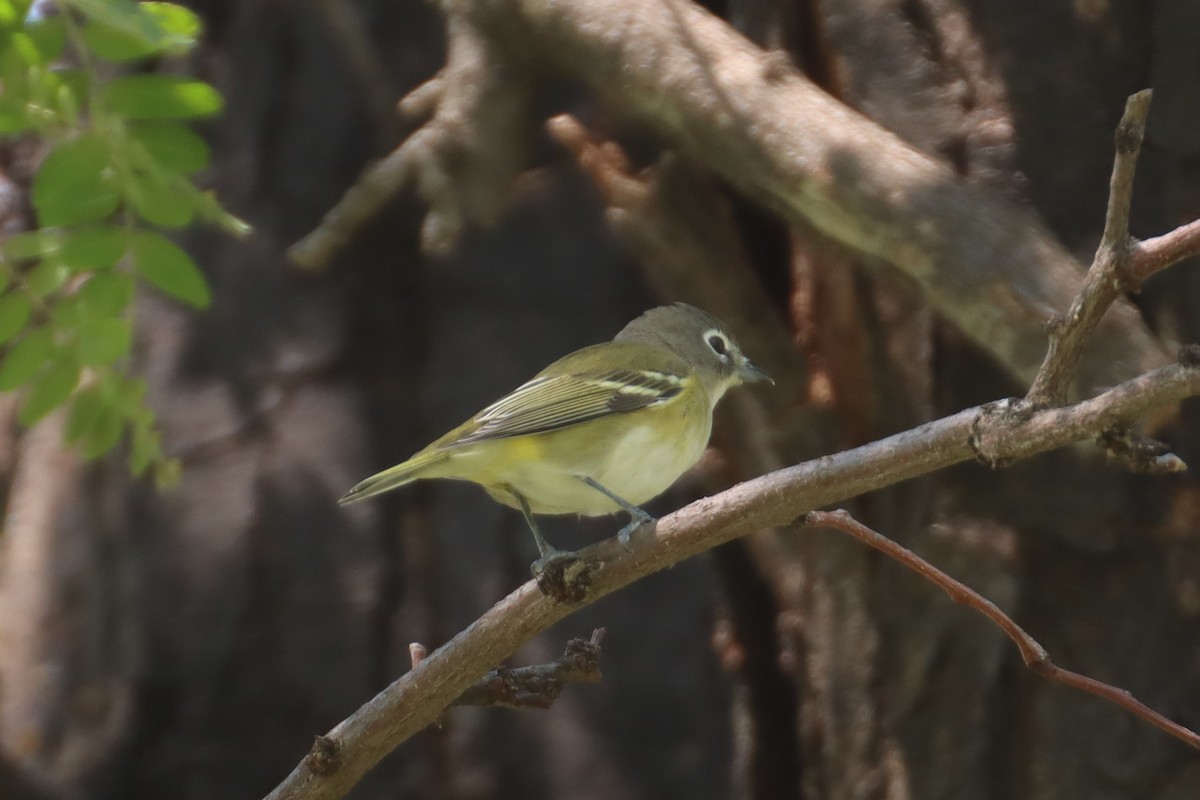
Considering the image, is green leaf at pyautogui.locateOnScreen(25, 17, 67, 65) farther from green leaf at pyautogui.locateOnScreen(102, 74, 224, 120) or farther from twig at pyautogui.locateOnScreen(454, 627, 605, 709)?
twig at pyautogui.locateOnScreen(454, 627, 605, 709)

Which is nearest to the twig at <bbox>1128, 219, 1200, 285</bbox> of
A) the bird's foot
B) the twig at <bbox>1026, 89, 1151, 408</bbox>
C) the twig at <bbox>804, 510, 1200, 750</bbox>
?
the twig at <bbox>1026, 89, 1151, 408</bbox>

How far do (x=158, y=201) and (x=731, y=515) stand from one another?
1331mm

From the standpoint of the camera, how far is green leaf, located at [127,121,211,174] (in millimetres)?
2291

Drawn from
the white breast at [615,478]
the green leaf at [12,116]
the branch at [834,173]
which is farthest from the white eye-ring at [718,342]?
the green leaf at [12,116]

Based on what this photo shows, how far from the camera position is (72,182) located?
226 centimetres

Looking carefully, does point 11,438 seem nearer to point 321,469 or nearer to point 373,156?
point 321,469

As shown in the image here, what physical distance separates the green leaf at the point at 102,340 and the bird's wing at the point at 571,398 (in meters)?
0.66

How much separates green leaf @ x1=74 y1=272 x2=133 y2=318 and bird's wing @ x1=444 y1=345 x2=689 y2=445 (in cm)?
70

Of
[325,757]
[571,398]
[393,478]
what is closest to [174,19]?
[393,478]

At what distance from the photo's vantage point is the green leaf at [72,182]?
2.25 metres

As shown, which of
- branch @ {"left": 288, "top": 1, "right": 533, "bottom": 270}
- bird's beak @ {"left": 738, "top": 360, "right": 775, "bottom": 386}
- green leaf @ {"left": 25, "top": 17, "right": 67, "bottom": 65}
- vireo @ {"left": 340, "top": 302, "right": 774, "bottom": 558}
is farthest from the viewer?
branch @ {"left": 288, "top": 1, "right": 533, "bottom": 270}

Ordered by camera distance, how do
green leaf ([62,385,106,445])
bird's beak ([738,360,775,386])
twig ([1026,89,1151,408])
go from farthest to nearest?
1. bird's beak ([738,360,775,386])
2. green leaf ([62,385,106,445])
3. twig ([1026,89,1151,408])

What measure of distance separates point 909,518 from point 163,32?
2.08 m

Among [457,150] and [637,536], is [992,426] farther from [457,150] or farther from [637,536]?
[457,150]
